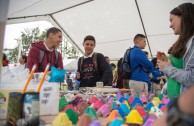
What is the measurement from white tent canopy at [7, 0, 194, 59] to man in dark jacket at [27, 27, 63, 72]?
137 cm

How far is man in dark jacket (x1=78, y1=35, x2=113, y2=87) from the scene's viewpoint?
2469 millimetres

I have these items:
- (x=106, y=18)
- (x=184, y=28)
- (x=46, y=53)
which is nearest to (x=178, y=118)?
(x=184, y=28)

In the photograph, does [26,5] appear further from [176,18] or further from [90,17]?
[176,18]

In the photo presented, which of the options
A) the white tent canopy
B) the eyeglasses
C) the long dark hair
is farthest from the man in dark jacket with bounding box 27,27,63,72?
the eyeglasses

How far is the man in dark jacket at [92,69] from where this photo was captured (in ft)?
8.10

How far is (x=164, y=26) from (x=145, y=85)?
8.99 feet

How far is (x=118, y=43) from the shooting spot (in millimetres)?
5820

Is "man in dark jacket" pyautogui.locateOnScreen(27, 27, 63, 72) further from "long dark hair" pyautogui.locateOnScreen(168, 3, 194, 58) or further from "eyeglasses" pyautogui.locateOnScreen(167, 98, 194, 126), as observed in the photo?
"eyeglasses" pyautogui.locateOnScreen(167, 98, 194, 126)

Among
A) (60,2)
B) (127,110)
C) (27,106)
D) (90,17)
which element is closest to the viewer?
(27,106)

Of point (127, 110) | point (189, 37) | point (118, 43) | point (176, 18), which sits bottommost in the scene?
point (127, 110)

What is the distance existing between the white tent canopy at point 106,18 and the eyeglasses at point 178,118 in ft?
10.8

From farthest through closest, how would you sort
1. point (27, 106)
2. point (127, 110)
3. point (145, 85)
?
point (145, 85) → point (127, 110) → point (27, 106)

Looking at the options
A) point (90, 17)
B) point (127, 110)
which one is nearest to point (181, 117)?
point (127, 110)

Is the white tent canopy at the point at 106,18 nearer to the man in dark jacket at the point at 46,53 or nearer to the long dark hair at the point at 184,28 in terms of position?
the man in dark jacket at the point at 46,53
